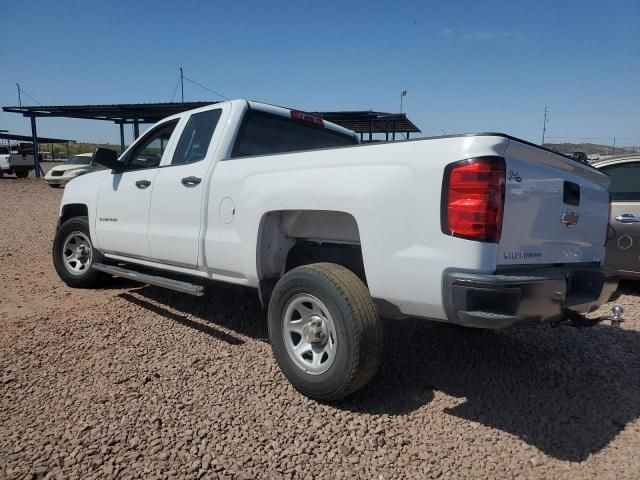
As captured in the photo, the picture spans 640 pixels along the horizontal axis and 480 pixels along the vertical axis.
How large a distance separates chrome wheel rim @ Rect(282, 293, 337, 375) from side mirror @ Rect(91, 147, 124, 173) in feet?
9.19

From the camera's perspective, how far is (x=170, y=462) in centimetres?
242

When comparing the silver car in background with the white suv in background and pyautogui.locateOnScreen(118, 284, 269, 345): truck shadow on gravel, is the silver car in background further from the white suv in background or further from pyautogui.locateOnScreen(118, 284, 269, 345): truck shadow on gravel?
the white suv in background

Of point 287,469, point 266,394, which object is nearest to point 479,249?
point 287,469

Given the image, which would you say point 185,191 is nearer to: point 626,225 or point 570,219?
point 570,219

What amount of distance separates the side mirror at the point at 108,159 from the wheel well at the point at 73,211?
107 centimetres

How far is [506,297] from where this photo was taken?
2.38 m

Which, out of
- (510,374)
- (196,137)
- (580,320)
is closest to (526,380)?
(510,374)

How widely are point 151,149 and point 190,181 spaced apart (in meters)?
1.22

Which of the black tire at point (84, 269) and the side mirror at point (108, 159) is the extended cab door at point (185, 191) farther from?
the black tire at point (84, 269)

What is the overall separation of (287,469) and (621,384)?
2.59 metres

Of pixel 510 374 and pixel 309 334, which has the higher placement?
pixel 309 334

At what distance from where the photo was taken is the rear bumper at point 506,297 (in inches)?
93.6

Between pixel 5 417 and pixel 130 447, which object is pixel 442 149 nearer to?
pixel 130 447

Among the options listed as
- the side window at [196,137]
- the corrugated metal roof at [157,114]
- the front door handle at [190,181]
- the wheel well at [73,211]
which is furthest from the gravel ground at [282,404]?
the corrugated metal roof at [157,114]
